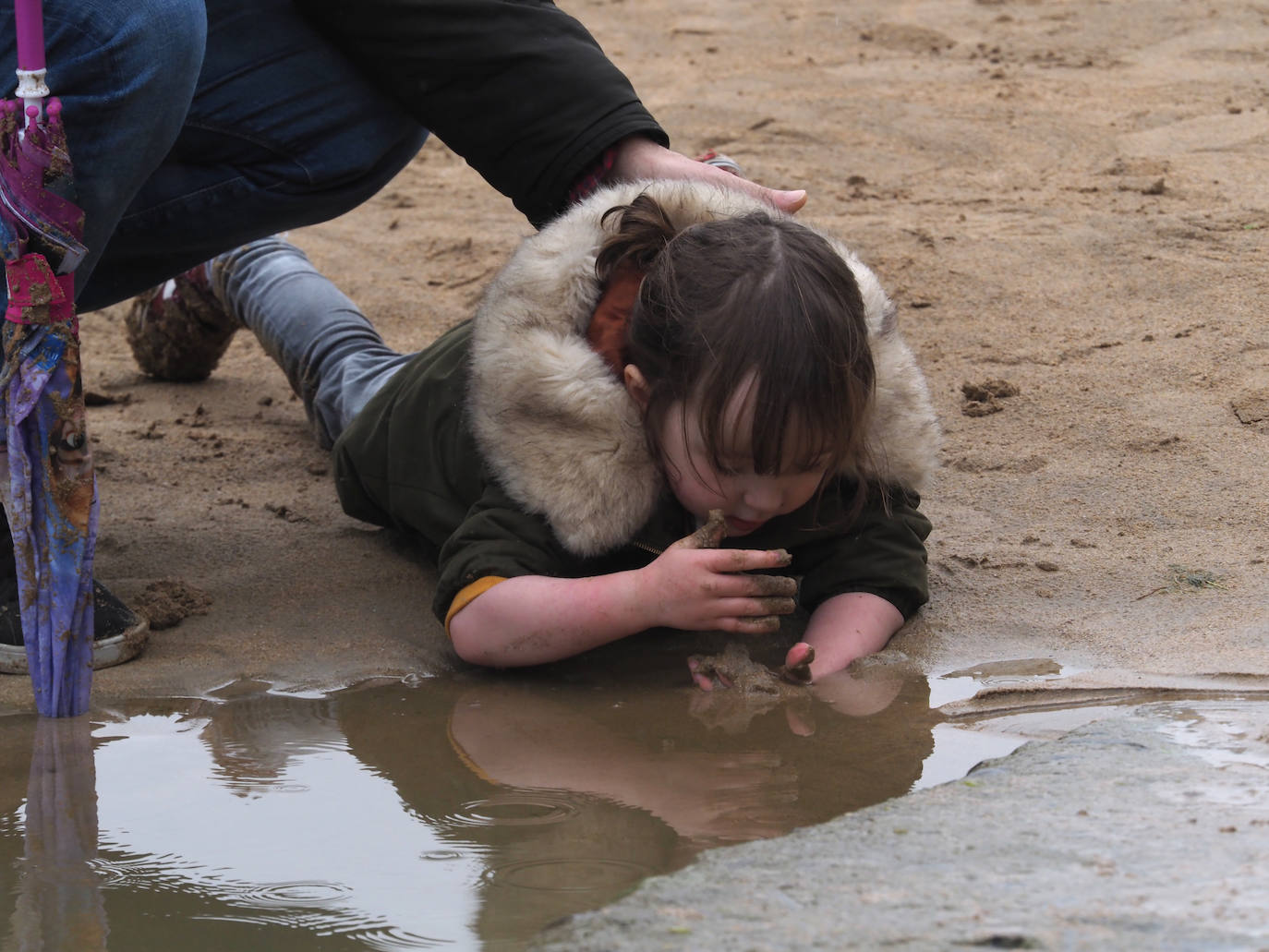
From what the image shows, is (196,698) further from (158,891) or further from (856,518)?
(856,518)

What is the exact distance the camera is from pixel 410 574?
2594mm

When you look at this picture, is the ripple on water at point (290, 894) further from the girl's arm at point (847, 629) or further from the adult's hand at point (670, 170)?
the adult's hand at point (670, 170)

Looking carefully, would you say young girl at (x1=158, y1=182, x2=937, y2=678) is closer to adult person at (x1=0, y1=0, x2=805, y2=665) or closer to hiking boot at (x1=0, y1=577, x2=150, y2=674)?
adult person at (x1=0, y1=0, x2=805, y2=665)

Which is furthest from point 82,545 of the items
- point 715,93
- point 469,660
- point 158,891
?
point 715,93

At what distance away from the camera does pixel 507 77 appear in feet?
8.02

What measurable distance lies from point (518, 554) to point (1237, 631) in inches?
39.1

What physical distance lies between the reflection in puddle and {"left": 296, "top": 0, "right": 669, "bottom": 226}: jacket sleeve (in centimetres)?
88

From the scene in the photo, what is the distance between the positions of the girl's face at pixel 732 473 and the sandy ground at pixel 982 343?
332 millimetres

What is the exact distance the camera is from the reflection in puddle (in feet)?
4.83

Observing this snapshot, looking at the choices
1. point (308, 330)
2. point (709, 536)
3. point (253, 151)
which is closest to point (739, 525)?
point (709, 536)

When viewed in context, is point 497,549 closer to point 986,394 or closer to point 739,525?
point 739,525

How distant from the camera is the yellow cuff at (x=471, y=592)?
2121 mm

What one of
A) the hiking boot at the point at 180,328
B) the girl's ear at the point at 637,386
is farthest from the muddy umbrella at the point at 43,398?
the hiking boot at the point at 180,328

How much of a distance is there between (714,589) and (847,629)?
11.0 inches
